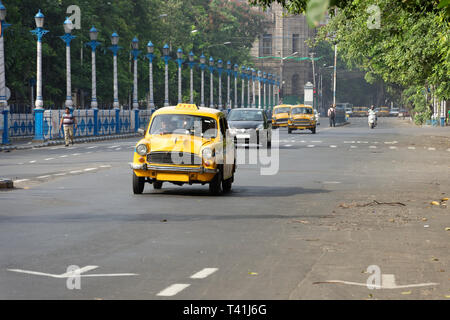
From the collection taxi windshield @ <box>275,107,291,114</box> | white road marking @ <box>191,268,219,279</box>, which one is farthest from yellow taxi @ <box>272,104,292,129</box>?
white road marking @ <box>191,268,219,279</box>

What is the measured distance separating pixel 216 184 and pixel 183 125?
156 centimetres

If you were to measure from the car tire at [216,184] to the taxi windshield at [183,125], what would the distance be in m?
1.07

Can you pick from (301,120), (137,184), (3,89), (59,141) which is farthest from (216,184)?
(301,120)

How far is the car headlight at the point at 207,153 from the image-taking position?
17859 millimetres

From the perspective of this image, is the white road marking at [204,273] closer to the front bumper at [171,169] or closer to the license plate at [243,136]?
the front bumper at [171,169]

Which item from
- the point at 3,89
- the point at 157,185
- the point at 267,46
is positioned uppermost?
the point at 267,46

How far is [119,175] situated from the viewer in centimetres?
2327

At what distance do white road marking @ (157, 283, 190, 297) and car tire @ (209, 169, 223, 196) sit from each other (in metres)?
9.36

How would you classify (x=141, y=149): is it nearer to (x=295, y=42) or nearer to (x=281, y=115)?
(x=281, y=115)

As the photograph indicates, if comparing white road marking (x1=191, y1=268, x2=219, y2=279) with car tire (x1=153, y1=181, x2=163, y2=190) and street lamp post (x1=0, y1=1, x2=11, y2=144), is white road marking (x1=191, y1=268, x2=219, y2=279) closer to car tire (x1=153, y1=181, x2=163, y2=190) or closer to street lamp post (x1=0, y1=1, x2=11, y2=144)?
car tire (x1=153, y1=181, x2=163, y2=190)

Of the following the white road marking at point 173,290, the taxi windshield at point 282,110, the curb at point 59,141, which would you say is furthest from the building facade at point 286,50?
the white road marking at point 173,290

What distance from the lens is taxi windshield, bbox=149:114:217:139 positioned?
62.0 ft

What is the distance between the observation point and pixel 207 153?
17891 millimetres

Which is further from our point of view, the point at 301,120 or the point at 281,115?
the point at 281,115
